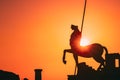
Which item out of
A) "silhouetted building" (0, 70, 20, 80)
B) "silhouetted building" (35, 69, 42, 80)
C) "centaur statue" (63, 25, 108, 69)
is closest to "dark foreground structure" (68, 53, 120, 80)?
"centaur statue" (63, 25, 108, 69)

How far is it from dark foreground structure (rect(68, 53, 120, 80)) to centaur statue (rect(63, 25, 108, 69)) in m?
0.54

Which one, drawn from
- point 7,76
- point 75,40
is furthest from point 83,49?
point 7,76

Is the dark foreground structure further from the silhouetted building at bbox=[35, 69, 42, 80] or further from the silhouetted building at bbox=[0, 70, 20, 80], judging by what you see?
the silhouetted building at bbox=[0, 70, 20, 80]

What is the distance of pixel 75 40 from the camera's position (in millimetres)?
36406

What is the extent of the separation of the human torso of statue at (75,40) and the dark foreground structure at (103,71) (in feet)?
4.20

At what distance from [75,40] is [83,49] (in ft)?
2.98

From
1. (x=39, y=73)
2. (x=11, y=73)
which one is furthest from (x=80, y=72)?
(x=11, y=73)

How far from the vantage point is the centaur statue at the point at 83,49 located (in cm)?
3559

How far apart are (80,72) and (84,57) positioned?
1.27m

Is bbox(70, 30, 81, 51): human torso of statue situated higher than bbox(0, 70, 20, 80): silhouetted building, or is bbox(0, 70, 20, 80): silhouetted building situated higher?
bbox(70, 30, 81, 51): human torso of statue

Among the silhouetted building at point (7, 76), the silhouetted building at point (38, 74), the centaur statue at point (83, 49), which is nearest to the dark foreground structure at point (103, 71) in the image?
the centaur statue at point (83, 49)

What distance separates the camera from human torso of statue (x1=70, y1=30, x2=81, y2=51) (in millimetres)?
36250

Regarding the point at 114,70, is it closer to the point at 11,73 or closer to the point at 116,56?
the point at 116,56

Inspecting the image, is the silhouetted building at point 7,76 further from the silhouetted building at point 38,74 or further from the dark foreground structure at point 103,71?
the dark foreground structure at point 103,71
